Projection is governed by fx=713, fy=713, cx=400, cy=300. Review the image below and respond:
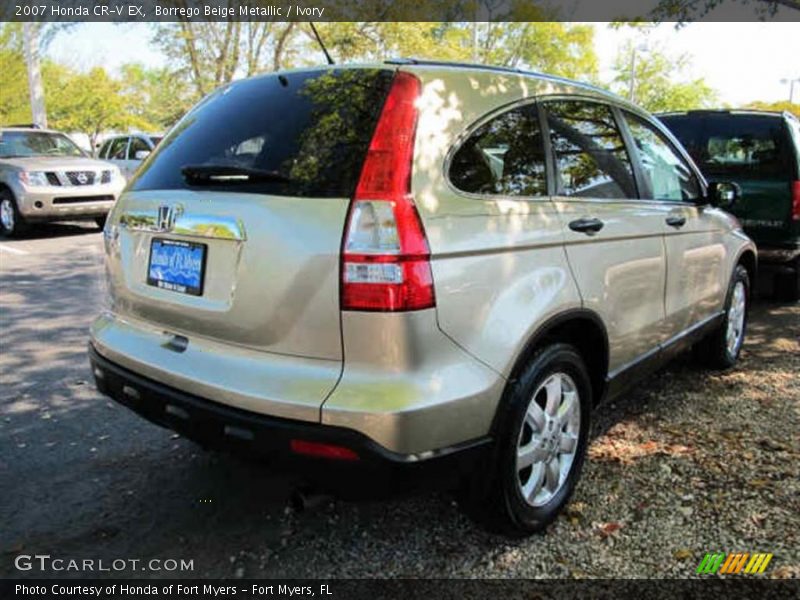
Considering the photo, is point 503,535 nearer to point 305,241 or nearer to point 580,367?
point 580,367

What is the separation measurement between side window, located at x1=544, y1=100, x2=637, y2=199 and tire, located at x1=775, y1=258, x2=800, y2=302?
4.14 meters

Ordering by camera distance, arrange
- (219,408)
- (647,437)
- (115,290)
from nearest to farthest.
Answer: (219,408) → (115,290) → (647,437)

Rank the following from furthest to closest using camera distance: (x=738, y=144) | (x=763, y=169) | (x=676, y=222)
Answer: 1. (x=738, y=144)
2. (x=763, y=169)
3. (x=676, y=222)

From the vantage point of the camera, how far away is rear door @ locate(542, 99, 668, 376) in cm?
286

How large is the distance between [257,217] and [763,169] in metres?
5.59

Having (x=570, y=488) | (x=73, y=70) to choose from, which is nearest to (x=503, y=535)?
(x=570, y=488)

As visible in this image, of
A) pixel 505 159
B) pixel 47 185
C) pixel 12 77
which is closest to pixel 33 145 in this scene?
pixel 47 185

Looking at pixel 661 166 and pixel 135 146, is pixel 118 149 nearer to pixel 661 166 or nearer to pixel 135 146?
pixel 135 146

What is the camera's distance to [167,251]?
2611mm

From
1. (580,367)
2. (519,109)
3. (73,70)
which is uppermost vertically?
(73,70)

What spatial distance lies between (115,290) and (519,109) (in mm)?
1787

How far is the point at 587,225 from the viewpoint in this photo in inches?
112

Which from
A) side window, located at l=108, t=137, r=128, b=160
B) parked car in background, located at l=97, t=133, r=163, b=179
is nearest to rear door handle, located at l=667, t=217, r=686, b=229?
parked car in background, located at l=97, t=133, r=163, b=179

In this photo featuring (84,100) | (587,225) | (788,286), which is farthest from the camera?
(84,100)
